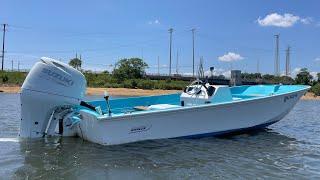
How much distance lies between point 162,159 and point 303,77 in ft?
306

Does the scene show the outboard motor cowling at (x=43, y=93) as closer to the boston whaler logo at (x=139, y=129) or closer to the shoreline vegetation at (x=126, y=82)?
the boston whaler logo at (x=139, y=129)

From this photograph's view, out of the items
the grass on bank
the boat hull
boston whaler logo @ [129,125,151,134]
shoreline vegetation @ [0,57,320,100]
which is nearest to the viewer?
the boat hull

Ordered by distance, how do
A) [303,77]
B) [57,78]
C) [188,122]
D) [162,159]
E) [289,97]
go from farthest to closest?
[303,77]
[289,97]
[188,122]
[57,78]
[162,159]

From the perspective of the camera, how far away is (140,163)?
9.65 meters

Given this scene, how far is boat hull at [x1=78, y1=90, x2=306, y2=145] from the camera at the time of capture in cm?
1123

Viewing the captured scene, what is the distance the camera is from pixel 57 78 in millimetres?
11242

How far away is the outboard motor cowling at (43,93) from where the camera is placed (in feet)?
36.3

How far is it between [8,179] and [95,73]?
75.3m

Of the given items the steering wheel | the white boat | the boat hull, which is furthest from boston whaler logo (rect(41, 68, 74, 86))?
the steering wheel

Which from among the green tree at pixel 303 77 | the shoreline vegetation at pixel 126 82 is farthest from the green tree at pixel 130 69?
the green tree at pixel 303 77

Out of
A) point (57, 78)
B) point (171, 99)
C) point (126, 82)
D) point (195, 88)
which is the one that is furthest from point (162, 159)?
point (126, 82)

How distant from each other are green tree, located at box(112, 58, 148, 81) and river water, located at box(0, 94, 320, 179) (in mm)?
66097

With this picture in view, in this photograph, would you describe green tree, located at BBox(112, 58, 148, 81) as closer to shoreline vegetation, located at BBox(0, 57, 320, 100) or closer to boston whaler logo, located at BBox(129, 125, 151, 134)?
shoreline vegetation, located at BBox(0, 57, 320, 100)

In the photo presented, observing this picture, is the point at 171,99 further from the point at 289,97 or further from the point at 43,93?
the point at 43,93
